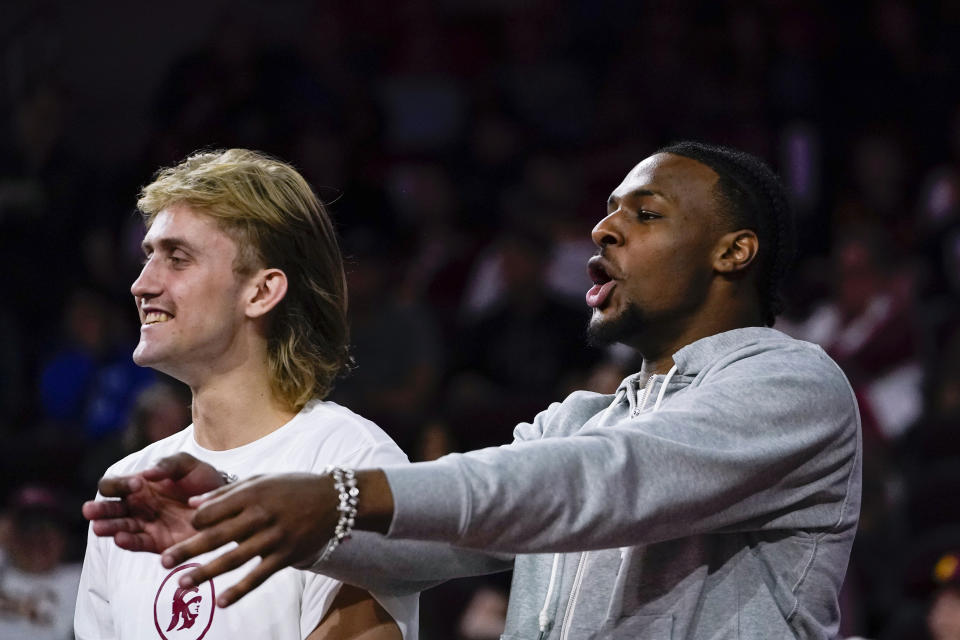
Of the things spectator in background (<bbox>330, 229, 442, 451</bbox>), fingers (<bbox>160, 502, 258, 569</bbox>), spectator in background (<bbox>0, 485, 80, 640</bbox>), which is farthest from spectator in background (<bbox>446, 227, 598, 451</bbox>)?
fingers (<bbox>160, 502, 258, 569</bbox>)

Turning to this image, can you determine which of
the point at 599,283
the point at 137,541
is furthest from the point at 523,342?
the point at 137,541

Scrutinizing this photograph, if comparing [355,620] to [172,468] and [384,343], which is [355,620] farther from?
[384,343]

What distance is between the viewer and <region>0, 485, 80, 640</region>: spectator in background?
5.53 metres

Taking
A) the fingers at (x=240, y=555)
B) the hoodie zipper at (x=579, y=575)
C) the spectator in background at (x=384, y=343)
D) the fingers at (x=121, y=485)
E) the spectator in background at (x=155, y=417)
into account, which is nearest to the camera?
the fingers at (x=240, y=555)

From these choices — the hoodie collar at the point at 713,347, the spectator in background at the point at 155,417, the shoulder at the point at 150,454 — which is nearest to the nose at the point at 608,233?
the hoodie collar at the point at 713,347

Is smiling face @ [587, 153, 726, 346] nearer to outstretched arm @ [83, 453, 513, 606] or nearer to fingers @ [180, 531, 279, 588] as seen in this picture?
outstretched arm @ [83, 453, 513, 606]

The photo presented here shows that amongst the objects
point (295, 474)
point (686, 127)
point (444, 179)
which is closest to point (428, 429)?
point (444, 179)

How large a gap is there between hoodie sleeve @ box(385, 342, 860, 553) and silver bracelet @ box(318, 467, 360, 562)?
0.05m

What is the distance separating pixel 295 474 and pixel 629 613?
82 cm

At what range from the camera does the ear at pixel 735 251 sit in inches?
103

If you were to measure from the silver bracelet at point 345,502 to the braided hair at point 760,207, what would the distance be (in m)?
1.07

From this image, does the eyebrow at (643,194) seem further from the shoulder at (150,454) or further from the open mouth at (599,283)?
the shoulder at (150,454)

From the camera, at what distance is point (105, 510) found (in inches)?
82.4

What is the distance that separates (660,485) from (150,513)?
0.76 m
